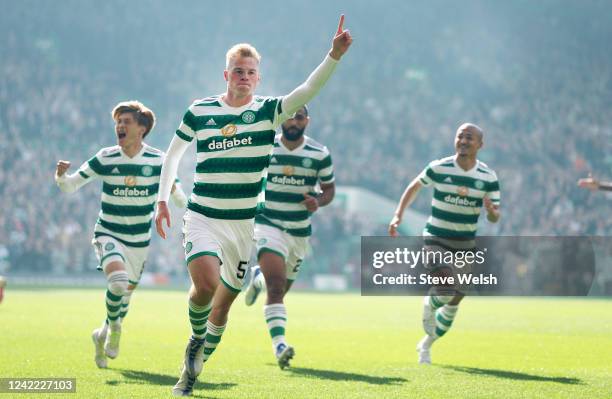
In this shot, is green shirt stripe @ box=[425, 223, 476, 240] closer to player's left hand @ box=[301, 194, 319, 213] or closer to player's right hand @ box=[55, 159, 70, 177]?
player's left hand @ box=[301, 194, 319, 213]

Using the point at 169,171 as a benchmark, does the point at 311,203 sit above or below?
above

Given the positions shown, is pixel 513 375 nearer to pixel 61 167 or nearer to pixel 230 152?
pixel 230 152

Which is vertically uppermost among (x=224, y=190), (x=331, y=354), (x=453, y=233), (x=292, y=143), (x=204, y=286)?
(x=292, y=143)

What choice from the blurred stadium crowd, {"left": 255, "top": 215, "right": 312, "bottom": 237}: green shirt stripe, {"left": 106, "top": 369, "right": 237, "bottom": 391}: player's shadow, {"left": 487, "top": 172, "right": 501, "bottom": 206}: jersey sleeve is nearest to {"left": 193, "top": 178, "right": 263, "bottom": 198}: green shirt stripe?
{"left": 106, "top": 369, "right": 237, "bottom": 391}: player's shadow

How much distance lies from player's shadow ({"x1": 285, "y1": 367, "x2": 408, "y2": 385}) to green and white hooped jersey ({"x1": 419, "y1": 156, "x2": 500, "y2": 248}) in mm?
2427

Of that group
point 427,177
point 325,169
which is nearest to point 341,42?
point 325,169

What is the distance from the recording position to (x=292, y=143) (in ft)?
34.9

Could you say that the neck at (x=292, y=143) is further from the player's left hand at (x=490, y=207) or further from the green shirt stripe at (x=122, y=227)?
the player's left hand at (x=490, y=207)

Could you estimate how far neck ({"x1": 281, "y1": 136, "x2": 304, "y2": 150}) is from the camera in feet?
34.8

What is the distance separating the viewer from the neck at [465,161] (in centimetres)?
1081

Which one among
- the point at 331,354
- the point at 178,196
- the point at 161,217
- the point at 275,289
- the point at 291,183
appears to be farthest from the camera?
the point at 331,354

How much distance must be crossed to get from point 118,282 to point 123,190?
99 centimetres

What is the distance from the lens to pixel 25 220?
3312cm

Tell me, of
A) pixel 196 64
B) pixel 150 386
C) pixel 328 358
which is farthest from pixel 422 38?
pixel 150 386
